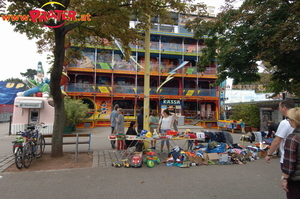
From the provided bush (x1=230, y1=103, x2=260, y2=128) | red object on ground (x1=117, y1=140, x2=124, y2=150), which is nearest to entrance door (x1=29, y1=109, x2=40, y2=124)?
red object on ground (x1=117, y1=140, x2=124, y2=150)

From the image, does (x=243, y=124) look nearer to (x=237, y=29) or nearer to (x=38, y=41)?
(x=237, y=29)

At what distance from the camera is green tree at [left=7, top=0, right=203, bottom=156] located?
20.8ft

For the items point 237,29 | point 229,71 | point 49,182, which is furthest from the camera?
point 229,71

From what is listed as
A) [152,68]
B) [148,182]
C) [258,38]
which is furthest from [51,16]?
[152,68]

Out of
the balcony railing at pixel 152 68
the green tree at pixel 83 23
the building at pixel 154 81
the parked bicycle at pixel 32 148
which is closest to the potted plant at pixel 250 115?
the building at pixel 154 81

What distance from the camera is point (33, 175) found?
200 inches

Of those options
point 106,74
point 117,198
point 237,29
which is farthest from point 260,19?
point 106,74

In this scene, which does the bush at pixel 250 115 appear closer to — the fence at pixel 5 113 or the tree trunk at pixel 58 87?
the tree trunk at pixel 58 87

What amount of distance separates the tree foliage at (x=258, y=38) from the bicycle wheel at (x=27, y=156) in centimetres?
840

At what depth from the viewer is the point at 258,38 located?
9836 millimetres

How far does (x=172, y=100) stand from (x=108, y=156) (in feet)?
54.6

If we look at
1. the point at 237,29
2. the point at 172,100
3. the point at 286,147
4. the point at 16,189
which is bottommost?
the point at 16,189

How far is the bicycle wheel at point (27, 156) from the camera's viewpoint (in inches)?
218

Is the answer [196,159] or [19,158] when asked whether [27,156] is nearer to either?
[19,158]
